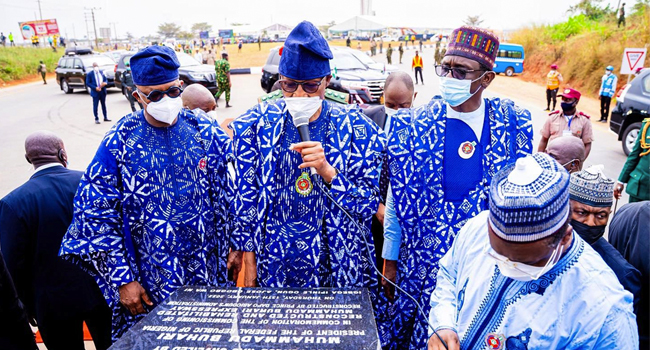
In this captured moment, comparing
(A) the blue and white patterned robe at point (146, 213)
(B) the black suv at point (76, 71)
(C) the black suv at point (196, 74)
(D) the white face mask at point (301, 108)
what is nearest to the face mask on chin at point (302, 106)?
A: (D) the white face mask at point (301, 108)

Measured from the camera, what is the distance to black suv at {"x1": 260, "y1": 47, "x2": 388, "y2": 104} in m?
11.5

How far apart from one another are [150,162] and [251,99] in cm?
1466

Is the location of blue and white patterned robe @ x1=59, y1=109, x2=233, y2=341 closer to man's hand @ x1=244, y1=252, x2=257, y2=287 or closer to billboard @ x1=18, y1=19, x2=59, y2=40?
man's hand @ x1=244, y1=252, x2=257, y2=287

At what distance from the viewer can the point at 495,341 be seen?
1449 millimetres

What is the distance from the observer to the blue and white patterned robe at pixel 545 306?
128 centimetres

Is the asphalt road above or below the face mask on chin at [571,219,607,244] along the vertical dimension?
below

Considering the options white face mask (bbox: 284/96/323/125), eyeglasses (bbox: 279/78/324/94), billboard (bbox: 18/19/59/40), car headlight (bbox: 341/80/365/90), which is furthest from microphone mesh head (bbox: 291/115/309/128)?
billboard (bbox: 18/19/59/40)

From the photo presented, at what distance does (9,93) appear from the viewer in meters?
22.9

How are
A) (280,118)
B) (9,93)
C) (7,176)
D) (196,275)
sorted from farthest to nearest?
(9,93) < (7,176) < (196,275) < (280,118)

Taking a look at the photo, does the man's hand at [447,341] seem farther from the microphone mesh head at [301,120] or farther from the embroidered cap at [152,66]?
the embroidered cap at [152,66]

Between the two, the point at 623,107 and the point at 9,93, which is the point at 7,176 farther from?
the point at 9,93

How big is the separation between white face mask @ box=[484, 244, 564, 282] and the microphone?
3.10ft

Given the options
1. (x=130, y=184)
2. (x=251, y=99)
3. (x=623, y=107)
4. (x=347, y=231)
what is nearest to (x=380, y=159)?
(x=347, y=231)

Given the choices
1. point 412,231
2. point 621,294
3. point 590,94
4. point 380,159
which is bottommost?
point 590,94
